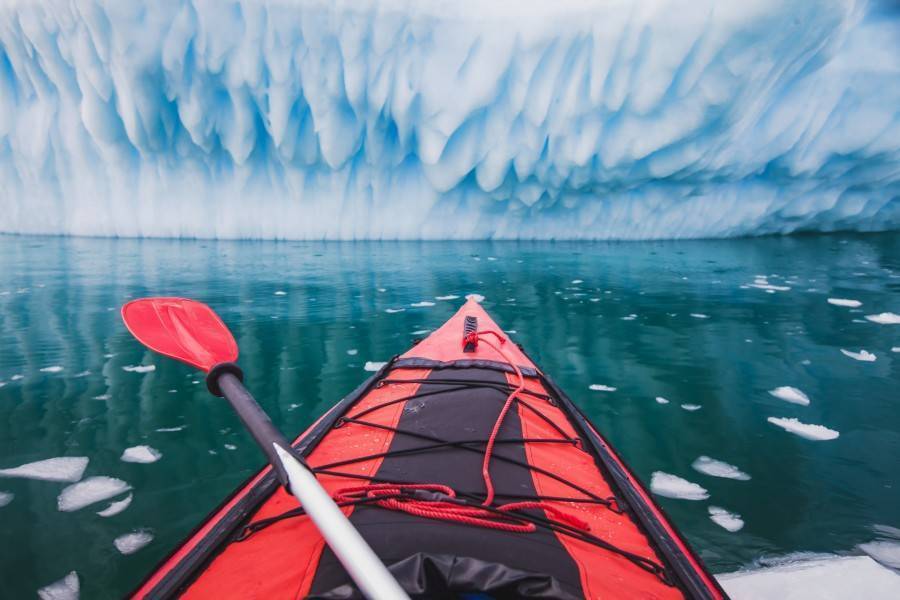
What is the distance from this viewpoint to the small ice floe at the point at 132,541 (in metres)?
1.54

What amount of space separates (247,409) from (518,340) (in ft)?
9.28

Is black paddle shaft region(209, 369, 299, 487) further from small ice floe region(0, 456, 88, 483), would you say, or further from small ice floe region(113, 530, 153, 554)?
small ice floe region(0, 456, 88, 483)

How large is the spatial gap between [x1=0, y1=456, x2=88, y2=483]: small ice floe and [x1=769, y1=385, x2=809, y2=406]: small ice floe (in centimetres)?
347

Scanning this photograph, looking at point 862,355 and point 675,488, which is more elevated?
point 862,355

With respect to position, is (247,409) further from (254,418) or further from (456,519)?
(456,519)

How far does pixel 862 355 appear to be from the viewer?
3.47m

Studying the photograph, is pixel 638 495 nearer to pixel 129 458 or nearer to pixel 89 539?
pixel 89 539

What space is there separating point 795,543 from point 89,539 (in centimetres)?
228

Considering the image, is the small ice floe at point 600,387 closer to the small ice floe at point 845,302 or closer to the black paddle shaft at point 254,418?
the black paddle shaft at point 254,418

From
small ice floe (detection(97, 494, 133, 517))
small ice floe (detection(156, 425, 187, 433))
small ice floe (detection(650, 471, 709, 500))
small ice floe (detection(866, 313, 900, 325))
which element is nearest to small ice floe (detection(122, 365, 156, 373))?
small ice floe (detection(156, 425, 187, 433))

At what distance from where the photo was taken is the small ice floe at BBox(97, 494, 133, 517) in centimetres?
169

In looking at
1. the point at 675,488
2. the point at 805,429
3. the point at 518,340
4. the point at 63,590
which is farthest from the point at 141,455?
the point at 805,429

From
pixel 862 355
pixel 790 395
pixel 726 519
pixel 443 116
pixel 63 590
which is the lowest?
pixel 63 590

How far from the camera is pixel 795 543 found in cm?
158
